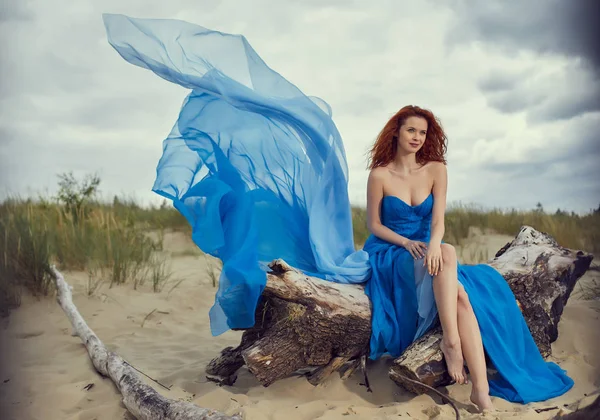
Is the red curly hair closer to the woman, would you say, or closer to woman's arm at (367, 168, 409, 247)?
the woman

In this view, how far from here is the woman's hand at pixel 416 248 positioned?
383cm

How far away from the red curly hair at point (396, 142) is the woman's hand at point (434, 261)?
84 cm

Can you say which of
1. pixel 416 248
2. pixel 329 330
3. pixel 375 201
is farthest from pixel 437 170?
pixel 329 330

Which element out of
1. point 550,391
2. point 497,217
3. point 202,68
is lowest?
point 550,391

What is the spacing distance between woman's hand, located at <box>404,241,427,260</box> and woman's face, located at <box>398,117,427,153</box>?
69 centimetres

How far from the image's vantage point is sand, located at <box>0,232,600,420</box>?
3650 mm

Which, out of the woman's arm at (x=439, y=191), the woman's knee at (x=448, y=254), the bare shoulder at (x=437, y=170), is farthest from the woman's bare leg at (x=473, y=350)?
the bare shoulder at (x=437, y=170)

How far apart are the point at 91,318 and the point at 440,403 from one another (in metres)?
3.73

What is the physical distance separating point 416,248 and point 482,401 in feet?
3.32

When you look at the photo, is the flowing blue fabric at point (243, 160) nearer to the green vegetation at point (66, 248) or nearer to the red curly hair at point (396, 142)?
the red curly hair at point (396, 142)

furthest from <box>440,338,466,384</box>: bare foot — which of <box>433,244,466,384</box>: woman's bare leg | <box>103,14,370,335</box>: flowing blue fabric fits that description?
<box>103,14,370,335</box>: flowing blue fabric

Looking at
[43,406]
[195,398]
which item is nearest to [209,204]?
[195,398]

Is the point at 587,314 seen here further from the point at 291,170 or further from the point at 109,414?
the point at 109,414

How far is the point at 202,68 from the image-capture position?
3.93 meters
